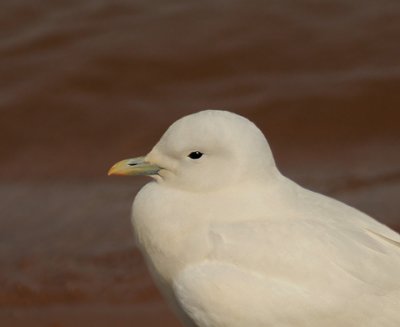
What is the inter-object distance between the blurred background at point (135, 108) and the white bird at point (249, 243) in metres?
1.28

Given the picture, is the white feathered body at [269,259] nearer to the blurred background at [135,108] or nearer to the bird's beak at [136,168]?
the bird's beak at [136,168]

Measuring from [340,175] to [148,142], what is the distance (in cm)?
131

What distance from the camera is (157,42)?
800 cm

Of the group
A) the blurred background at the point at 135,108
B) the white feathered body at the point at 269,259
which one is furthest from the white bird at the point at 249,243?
the blurred background at the point at 135,108

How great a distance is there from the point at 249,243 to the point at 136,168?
1.99 feet

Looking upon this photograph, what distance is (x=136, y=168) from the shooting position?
14.3 ft

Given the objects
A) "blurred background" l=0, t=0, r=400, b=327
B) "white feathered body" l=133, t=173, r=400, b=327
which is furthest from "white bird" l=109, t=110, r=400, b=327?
"blurred background" l=0, t=0, r=400, b=327

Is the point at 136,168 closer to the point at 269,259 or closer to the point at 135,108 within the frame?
the point at 269,259

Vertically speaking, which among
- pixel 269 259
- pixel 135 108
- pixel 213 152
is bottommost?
pixel 269 259

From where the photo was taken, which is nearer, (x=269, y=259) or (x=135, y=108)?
(x=269, y=259)

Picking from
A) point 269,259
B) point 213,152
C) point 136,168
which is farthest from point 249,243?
point 136,168

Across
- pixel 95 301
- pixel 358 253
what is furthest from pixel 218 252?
pixel 95 301

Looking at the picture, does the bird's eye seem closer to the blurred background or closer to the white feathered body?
the white feathered body

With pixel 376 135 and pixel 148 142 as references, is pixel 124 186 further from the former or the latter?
pixel 376 135
